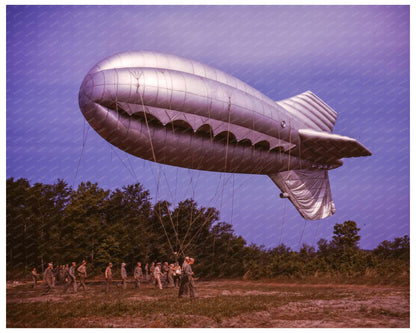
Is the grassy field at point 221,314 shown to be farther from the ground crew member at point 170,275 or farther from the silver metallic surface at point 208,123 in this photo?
the ground crew member at point 170,275

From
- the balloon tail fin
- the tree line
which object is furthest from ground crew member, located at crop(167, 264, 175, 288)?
the balloon tail fin

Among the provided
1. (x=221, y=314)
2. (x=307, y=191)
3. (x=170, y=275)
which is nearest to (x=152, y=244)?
(x=170, y=275)

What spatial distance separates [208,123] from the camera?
18.7 metres

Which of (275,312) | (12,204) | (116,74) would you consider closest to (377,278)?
(275,312)

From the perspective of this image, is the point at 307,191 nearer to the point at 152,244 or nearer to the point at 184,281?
the point at 184,281

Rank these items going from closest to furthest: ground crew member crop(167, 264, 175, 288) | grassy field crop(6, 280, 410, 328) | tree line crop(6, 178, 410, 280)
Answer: grassy field crop(6, 280, 410, 328) < ground crew member crop(167, 264, 175, 288) < tree line crop(6, 178, 410, 280)

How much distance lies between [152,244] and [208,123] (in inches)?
792

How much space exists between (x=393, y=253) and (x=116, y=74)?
26.5 meters

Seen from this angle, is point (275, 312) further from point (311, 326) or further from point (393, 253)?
point (393, 253)

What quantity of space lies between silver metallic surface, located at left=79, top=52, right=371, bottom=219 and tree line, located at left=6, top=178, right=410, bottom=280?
16.4 ft

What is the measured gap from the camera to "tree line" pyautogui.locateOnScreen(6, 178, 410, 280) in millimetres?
27938

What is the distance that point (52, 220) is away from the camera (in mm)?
39562

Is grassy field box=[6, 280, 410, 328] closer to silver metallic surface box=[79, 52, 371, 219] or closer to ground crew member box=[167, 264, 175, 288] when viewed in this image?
silver metallic surface box=[79, 52, 371, 219]

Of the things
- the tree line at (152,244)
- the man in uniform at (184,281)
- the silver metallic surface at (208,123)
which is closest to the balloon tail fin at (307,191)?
the silver metallic surface at (208,123)
